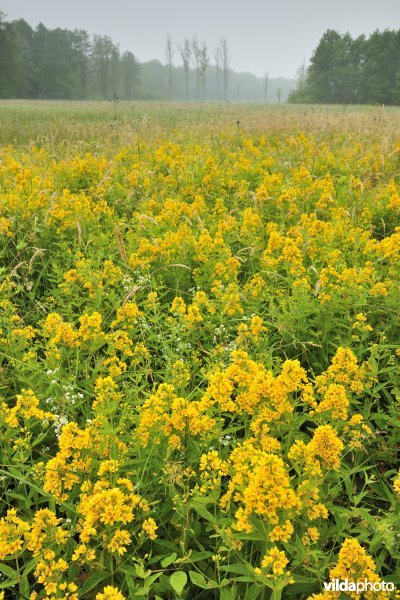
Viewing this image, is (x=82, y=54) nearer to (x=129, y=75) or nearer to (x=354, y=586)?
(x=129, y=75)

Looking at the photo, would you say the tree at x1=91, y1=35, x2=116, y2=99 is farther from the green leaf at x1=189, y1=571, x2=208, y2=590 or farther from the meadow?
the green leaf at x1=189, y1=571, x2=208, y2=590

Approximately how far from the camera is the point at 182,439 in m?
2.36

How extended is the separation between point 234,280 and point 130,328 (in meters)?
1.28

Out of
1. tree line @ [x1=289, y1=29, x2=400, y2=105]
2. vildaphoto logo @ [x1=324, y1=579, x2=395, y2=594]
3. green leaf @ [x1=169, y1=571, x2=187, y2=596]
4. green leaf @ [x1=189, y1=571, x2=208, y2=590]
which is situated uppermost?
tree line @ [x1=289, y1=29, x2=400, y2=105]

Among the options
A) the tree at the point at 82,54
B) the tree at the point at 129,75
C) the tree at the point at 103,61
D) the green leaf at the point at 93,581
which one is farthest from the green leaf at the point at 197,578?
the tree at the point at 129,75

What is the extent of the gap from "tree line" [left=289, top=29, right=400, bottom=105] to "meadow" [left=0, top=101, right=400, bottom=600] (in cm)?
6322

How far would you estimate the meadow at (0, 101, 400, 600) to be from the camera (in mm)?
1904

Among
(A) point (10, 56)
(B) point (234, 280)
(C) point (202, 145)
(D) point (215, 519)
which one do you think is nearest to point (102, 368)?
(D) point (215, 519)

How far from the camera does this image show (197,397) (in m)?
3.03

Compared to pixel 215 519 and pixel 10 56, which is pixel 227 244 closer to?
pixel 215 519

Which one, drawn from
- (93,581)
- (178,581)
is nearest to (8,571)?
(93,581)

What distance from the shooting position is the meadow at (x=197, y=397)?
1904 mm

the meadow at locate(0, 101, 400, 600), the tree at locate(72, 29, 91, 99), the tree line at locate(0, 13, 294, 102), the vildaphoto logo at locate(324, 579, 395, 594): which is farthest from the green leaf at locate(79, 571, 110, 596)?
the tree at locate(72, 29, 91, 99)

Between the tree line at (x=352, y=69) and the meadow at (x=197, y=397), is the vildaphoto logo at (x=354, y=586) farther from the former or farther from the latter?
the tree line at (x=352, y=69)
